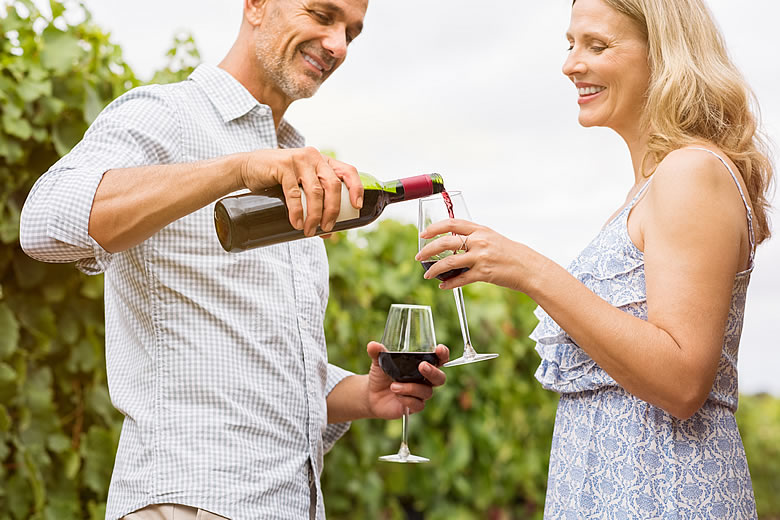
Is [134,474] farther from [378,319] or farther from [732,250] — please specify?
[378,319]

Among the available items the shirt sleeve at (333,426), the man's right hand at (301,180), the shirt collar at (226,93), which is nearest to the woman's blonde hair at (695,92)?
the man's right hand at (301,180)

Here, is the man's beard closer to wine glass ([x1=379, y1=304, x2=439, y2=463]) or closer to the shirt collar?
the shirt collar

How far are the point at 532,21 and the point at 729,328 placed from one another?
377cm

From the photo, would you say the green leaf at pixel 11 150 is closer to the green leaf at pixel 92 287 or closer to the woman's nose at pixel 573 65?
the green leaf at pixel 92 287

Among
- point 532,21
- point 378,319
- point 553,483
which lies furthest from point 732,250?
point 532,21

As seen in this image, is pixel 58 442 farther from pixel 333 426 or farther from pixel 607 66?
pixel 607 66

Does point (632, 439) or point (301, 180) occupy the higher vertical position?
point (301, 180)

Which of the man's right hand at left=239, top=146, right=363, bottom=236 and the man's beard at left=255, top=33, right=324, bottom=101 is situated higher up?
the man's beard at left=255, top=33, right=324, bottom=101

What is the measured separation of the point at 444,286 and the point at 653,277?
44 centimetres

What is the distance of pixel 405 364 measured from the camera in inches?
79.7

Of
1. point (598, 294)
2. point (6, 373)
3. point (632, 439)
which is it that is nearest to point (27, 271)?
point (6, 373)

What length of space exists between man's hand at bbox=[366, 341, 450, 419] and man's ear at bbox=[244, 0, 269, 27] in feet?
3.19

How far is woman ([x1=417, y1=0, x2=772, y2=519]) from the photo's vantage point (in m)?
1.60

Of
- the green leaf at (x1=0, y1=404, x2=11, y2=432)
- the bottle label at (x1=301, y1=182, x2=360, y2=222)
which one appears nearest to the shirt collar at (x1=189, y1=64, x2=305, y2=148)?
the bottle label at (x1=301, y1=182, x2=360, y2=222)
